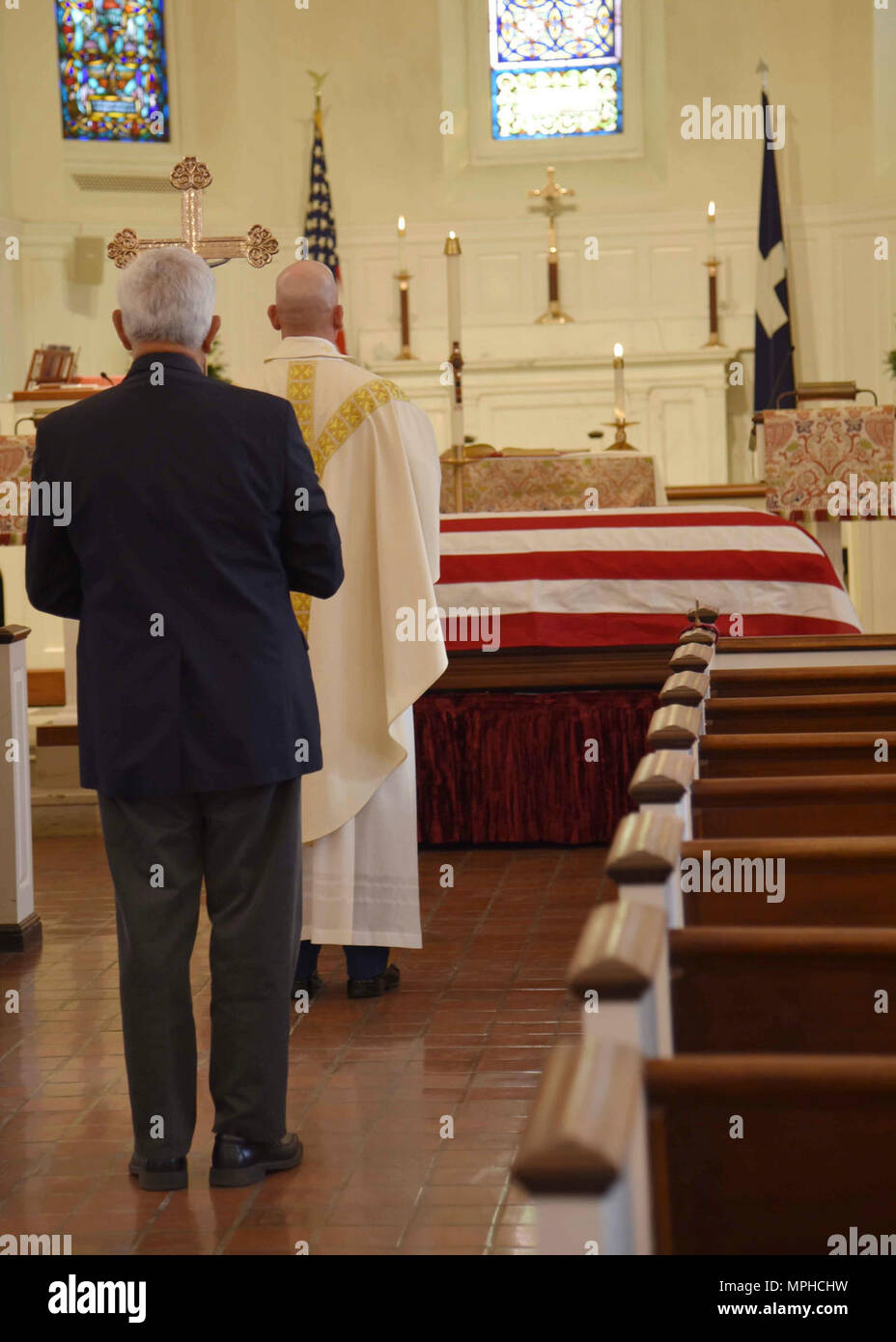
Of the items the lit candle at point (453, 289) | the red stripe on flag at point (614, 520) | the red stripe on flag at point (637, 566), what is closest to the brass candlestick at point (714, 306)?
the lit candle at point (453, 289)

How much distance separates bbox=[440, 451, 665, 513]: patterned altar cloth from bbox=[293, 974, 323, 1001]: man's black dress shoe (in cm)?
344

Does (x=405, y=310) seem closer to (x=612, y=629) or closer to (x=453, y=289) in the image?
(x=453, y=289)

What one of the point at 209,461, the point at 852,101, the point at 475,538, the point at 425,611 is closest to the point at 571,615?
the point at 475,538

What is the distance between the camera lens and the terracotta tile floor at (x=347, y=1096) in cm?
265

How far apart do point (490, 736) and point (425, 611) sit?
Result: 1872 millimetres

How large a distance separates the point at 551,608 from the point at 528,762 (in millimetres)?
540

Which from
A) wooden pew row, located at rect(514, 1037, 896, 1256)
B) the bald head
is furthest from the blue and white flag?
wooden pew row, located at rect(514, 1037, 896, 1256)

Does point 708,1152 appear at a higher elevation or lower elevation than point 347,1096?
higher

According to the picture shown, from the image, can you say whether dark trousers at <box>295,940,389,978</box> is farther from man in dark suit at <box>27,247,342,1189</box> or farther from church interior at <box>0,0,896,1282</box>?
man in dark suit at <box>27,247,342,1189</box>

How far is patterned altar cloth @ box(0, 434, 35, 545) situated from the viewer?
620 centimetres

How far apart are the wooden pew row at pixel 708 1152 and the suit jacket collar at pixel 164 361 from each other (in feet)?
5.21

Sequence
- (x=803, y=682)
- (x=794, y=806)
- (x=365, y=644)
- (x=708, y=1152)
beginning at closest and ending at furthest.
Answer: (x=708, y=1152) < (x=794, y=806) < (x=803, y=682) < (x=365, y=644)

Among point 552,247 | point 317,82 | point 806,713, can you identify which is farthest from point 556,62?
point 806,713

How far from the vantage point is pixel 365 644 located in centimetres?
402
